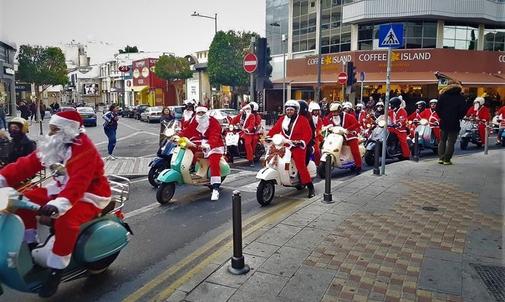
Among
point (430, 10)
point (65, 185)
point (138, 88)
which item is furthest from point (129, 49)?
point (65, 185)

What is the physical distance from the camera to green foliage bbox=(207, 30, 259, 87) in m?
42.8

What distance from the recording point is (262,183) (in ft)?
25.3

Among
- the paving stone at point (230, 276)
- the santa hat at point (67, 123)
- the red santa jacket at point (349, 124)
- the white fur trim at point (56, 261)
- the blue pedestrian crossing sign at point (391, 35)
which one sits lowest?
the paving stone at point (230, 276)

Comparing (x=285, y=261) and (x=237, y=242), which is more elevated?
(x=237, y=242)

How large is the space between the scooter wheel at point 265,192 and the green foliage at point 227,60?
35.4 m

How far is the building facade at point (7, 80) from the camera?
2944 cm

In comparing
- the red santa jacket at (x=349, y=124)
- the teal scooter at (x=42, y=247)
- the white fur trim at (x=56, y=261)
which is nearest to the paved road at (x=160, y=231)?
the teal scooter at (x=42, y=247)

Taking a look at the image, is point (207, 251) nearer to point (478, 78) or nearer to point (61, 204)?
point (61, 204)

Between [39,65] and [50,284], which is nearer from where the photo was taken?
[50,284]

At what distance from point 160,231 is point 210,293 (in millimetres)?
2432

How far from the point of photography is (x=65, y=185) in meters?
4.12

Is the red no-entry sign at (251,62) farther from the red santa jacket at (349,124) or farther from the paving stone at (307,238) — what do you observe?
the paving stone at (307,238)

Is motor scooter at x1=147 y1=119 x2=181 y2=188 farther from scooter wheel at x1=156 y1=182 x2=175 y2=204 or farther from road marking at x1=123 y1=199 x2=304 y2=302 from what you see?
road marking at x1=123 y1=199 x2=304 y2=302

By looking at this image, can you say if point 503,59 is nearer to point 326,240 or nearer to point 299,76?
point 299,76
